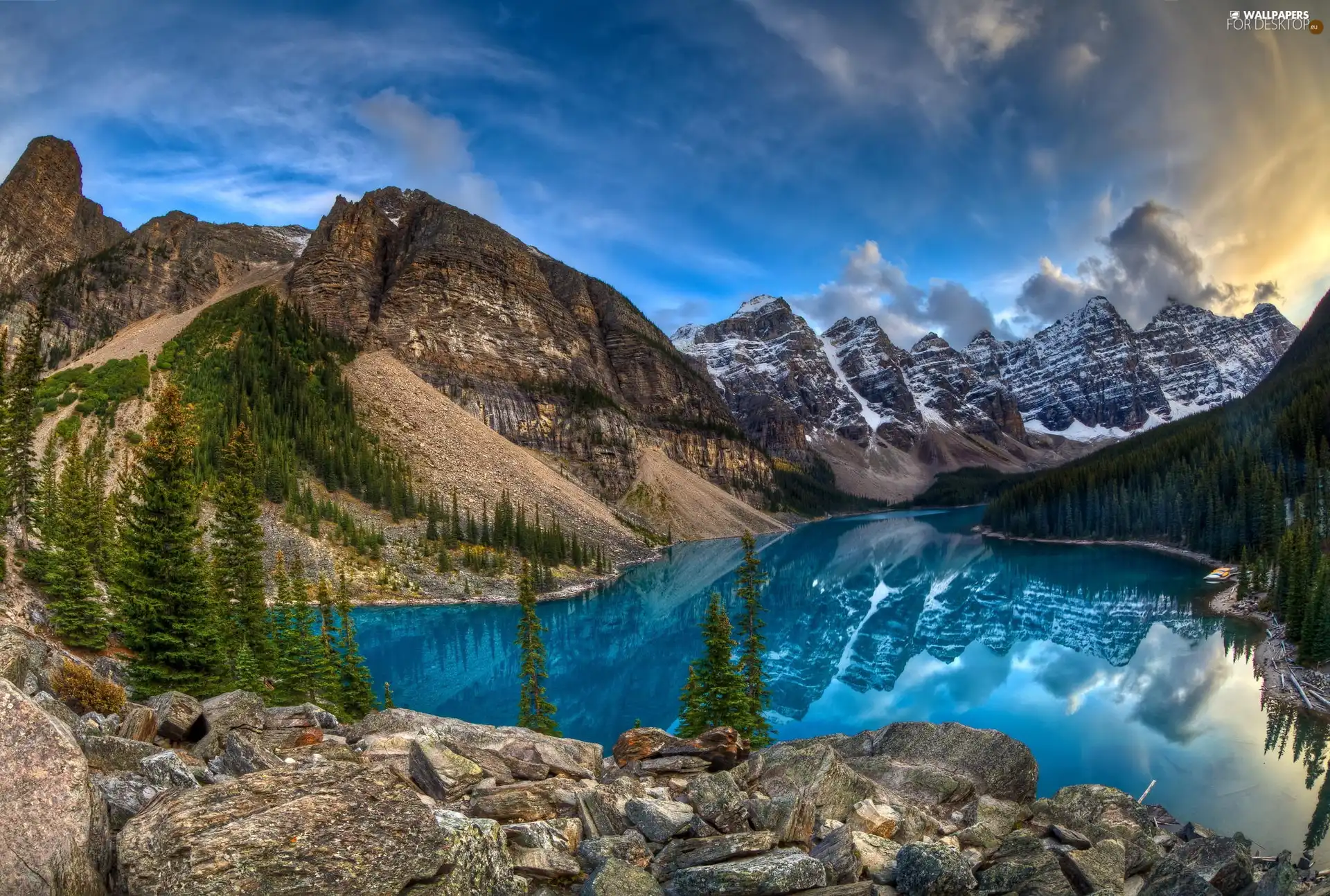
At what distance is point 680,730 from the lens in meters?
24.5

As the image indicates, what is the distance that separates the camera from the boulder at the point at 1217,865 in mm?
9320

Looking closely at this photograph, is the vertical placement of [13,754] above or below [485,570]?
above

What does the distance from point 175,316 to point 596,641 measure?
132750 millimetres

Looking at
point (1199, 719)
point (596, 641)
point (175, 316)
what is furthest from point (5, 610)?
point (175, 316)

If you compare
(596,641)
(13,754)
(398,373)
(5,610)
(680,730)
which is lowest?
(596,641)

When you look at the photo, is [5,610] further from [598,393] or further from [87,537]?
[598,393]

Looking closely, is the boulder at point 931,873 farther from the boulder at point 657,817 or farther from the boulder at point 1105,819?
the boulder at point 1105,819

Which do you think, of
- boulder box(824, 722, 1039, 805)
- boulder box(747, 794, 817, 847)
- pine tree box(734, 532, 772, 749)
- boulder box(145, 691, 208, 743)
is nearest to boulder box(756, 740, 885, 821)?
boulder box(747, 794, 817, 847)

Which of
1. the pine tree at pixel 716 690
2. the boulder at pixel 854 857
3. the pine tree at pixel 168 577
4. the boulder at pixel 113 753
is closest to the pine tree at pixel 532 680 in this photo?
the pine tree at pixel 716 690

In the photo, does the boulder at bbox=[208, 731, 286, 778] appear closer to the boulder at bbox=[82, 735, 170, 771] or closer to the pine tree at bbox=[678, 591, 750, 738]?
the boulder at bbox=[82, 735, 170, 771]

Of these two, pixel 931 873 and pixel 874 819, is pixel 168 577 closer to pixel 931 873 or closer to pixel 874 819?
pixel 874 819

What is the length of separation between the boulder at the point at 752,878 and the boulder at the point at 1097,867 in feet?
12.6

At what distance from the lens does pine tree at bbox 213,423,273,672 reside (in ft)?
96.5

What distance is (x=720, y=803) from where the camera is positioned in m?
9.03
